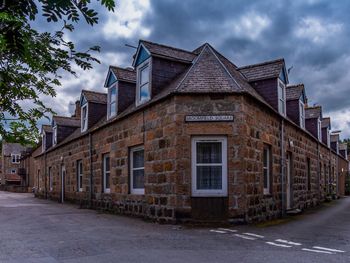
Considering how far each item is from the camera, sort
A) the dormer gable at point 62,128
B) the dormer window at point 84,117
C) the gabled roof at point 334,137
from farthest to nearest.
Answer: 1. the gabled roof at point 334,137
2. the dormer gable at point 62,128
3. the dormer window at point 84,117

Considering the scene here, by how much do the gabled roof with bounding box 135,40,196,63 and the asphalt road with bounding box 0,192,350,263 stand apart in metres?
6.03

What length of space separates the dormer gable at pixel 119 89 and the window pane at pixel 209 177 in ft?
21.0

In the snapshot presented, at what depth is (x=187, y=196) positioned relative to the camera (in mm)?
12203

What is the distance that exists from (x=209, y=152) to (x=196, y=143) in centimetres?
51

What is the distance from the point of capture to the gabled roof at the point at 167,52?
14539 mm

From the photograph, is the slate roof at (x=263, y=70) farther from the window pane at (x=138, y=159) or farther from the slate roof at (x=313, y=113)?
the slate roof at (x=313, y=113)

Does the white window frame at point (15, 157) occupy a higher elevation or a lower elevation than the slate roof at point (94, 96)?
lower

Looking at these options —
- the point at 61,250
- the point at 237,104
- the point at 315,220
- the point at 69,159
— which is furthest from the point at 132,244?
the point at 69,159

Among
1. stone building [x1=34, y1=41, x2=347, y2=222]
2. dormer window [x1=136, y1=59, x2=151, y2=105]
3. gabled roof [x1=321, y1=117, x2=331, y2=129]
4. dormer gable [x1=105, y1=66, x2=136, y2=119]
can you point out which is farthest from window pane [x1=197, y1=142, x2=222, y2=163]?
gabled roof [x1=321, y1=117, x2=331, y2=129]

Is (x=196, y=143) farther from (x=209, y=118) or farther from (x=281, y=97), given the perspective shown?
(x=281, y=97)

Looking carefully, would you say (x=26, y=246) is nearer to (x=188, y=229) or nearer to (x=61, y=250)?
(x=61, y=250)

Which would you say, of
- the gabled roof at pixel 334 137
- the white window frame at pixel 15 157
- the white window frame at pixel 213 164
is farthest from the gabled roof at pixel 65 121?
the white window frame at pixel 15 157

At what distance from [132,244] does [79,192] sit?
14.2 metres

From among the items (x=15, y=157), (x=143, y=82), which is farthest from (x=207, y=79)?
(x=15, y=157)
